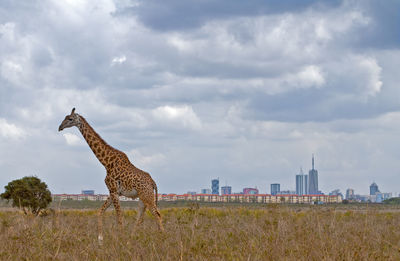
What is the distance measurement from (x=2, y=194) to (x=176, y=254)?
20.5 meters

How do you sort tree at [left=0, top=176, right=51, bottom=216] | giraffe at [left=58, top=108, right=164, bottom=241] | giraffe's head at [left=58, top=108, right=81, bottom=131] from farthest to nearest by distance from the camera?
1. tree at [left=0, top=176, right=51, bottom=216]
2. giraffe's head at [left=58, top=108, right=81, bottom=131]
3. giraffe at [left=58, top=108, right=164, bottom=241]

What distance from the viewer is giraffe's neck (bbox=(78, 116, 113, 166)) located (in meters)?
14.6

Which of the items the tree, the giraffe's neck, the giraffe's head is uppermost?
the giraffe's head

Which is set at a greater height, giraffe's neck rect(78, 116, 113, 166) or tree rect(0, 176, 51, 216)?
giraffe's neck rect(78, 116, 113, 166)

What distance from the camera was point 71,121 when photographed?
14.7 meters

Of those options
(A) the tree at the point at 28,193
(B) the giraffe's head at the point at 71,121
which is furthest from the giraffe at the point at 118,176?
(A) the tree at the point at 28,193

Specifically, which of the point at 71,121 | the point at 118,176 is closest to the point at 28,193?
the point at 71,121

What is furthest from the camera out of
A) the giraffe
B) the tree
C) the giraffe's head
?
the tree

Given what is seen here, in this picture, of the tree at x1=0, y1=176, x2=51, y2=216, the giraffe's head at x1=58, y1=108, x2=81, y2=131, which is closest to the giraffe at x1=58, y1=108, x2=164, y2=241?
the giraffe's head at x1=58, y1=108, x2=81, y2=131

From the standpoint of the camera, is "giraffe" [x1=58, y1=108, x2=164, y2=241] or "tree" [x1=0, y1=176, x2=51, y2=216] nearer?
"giraffe" [x1=58, y1=108, x2=164, y2=241]

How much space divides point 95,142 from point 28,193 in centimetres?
1268

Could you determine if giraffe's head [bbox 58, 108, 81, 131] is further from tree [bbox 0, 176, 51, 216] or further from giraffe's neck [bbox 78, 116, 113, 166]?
tree [bbox 0, 176, 51, 216]

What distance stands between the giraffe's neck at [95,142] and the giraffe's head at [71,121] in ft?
0.47

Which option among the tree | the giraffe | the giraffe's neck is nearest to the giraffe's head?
the giraffe
